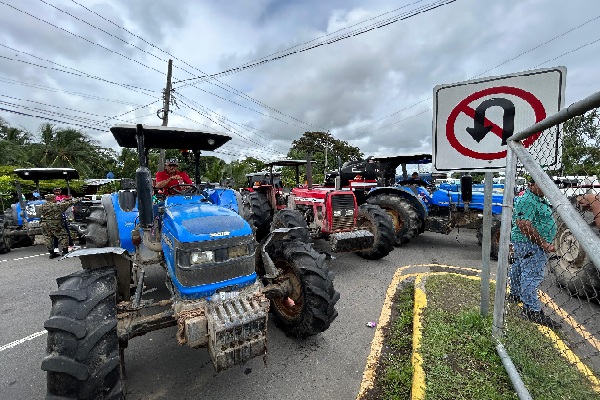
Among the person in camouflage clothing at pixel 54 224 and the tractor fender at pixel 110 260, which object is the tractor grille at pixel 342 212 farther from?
the person in camouflage clothing at pixel 54 224

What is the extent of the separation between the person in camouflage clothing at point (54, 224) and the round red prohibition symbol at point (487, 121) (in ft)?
27.0

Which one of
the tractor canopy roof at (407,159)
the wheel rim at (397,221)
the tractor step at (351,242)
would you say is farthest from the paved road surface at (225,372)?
the tractor canopy roof at (407,159)

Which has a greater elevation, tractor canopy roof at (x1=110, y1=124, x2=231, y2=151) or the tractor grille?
tractor canopy roof at (x1=110, y1=124, x2=231, y2=151)

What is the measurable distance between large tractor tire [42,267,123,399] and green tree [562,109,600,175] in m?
3.22

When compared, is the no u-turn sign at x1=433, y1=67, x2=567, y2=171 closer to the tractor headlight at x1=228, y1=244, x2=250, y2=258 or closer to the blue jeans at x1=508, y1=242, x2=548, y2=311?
the blue jeans at x1=508, y1=242, x2=548, y2=311

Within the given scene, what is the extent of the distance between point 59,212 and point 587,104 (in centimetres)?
909

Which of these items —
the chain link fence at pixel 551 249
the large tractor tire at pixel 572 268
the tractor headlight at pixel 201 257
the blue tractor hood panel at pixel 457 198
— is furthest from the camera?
the blue tractor hood panel at pixel 457 198

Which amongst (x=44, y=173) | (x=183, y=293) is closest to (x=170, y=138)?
(x=183, y=293)

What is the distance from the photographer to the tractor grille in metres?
6.33

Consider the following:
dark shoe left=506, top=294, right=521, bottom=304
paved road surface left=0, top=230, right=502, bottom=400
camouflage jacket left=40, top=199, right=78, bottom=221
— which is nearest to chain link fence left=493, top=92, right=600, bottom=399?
dark shoe left=506, top=294, right=521, bottom=304

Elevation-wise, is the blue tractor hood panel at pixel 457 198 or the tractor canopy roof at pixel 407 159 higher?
the tractor canopy roof at pixel 407 159

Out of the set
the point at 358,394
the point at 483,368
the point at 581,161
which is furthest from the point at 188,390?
the point at 581,161

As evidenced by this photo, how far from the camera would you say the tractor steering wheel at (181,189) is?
13.3 feet

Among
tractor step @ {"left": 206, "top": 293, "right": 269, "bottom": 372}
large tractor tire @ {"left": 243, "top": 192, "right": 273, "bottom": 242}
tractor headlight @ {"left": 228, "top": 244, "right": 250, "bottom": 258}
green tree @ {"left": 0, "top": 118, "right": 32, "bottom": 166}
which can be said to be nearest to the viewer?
tractor step @ {"left": 206, "top": 293, "right": 269, "bottom": 372}
